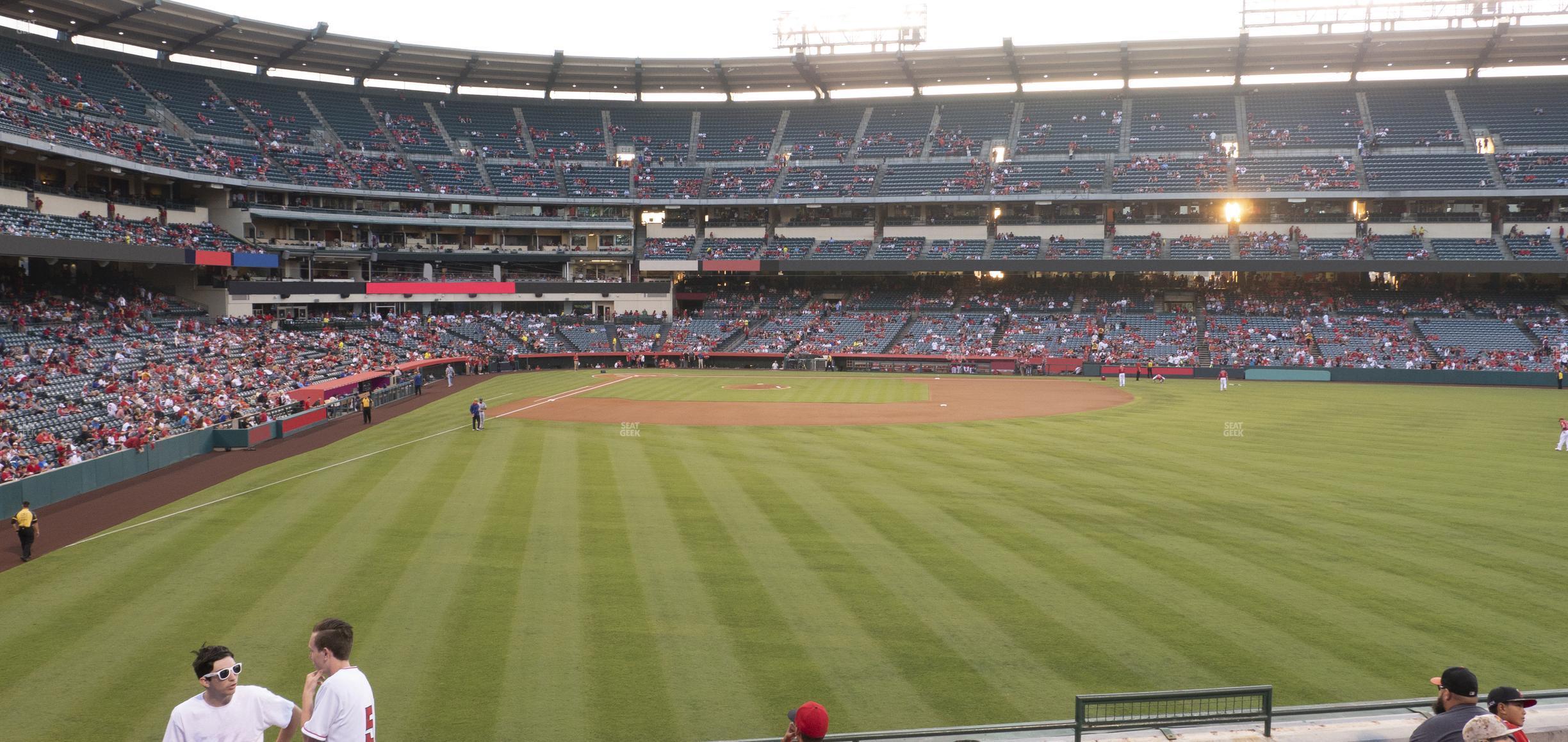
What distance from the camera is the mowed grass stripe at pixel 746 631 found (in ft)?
32.9

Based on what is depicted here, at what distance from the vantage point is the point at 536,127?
8438cm

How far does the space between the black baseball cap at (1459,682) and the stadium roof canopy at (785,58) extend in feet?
238

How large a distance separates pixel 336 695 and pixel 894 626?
852cm

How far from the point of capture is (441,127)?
80625mm

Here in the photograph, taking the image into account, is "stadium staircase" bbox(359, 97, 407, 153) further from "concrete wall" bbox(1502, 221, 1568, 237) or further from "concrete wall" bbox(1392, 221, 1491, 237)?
"concrete wall" bbox(1502, 221, 1568, 237)

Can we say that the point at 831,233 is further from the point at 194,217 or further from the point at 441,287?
the point at 194,217

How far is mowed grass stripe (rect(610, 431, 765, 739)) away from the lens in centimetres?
1005

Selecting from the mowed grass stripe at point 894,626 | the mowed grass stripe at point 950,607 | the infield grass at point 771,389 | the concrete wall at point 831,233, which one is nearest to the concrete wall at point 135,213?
the infield grass at point 771,389

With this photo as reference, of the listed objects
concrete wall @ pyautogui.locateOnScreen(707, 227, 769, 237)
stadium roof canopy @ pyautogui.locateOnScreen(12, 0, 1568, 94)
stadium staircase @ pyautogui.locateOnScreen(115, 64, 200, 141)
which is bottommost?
concrete wall @ pyautogui.locateOnScreen(707, 227, 769, 237)

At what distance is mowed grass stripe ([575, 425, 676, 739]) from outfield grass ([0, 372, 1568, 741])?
6 centimetres

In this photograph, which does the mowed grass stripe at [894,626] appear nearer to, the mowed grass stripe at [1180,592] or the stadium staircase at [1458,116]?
the mowed grass stripe at [1180,592]

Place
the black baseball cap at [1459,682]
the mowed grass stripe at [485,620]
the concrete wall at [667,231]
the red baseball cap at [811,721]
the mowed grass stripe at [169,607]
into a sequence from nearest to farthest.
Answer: the red baseball cap at [811,721]
the black baseball cap at [1459,682]
the mowed grass stripe at [485,620]
the mowed grass stripe at [169,607]
the concrete wall at [667,231]

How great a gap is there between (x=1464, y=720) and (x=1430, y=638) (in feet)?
25.5

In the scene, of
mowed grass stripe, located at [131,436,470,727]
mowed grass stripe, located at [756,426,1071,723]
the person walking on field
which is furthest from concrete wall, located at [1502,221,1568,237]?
the person walking on field
